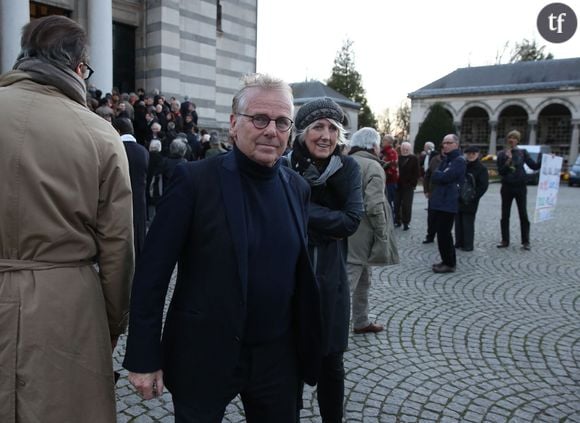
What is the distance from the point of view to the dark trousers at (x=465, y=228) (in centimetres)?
898

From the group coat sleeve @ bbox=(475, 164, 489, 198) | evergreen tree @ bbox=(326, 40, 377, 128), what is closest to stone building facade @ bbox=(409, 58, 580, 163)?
evergreen tree @ bbox=(326, 40, 377, 128)

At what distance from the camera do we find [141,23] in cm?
1647

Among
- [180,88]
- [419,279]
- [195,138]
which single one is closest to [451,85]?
[180,88]

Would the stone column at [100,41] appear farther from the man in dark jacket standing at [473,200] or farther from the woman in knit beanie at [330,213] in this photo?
the woman in knit beanie at [330,213]

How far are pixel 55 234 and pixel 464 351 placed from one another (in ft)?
12.8

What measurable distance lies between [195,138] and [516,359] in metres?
9.47

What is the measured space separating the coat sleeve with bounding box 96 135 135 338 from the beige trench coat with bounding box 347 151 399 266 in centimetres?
281

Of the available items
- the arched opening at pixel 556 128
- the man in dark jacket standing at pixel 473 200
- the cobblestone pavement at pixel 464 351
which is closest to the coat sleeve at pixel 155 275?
the cobblestone pavement at pixel 464 351

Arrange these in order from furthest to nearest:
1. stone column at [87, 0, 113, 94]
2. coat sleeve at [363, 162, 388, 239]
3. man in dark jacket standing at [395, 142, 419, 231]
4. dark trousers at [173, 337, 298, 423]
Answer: stone column at [87, 0, 113, 94]
man in dark jacket standing at [395, 142, 419, 231]
coat sleeve at [363, 162, 388, 239]
dark trousers at [173, 337, 298, 423]

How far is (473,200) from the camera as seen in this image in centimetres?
868

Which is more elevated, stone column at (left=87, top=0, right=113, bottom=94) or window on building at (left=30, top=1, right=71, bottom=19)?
window on building at (left=30, top=1, right=71, bottom=19)

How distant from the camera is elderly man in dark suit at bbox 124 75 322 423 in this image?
1854mm

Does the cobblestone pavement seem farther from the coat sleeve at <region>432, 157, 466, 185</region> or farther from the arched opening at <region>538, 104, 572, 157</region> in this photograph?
the arched opening at <region>538, 104, 572, 157</region>

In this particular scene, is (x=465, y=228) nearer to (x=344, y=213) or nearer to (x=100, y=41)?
(x=344, y=213)
